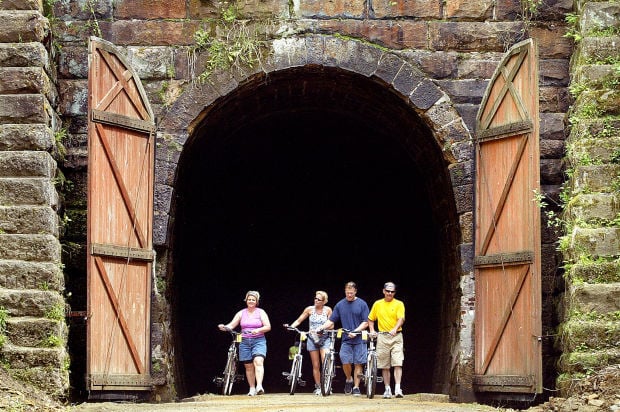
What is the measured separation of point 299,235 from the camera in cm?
1972

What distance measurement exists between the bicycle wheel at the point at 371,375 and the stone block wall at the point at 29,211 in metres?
3.49

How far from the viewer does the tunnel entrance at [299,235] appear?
1769 centimetres

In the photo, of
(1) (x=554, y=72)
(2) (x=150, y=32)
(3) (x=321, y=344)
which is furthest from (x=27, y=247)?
(1) (x=554, y=72)

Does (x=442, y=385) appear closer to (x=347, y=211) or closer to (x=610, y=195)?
(x=610, y=195)

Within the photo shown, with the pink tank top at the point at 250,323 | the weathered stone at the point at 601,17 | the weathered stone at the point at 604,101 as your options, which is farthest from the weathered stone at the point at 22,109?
the weathered stone at the point at 601,17

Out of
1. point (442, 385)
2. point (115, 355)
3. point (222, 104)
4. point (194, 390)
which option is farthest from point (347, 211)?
point (115, 355)

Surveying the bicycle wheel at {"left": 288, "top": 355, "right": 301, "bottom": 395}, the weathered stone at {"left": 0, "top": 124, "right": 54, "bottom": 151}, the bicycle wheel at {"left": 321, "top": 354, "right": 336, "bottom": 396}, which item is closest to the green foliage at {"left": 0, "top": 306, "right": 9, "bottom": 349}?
the weathered stone at {"left": 0, "top": 124, "right": 54, "bottom": 151}

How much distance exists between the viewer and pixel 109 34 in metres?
13.3

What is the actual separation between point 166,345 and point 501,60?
4676 mm

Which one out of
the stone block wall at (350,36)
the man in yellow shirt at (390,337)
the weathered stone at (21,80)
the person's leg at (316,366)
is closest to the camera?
the weathered stone at (21,80)

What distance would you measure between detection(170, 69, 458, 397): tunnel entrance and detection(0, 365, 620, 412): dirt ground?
358 cm

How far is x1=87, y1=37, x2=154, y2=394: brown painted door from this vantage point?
40.4 ft

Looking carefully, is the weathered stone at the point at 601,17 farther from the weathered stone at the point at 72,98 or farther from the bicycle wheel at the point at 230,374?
the bicycle wheel at the point at 230,374

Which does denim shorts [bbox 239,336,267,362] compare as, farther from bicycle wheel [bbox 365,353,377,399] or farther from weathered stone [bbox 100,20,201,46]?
weathered stone [bbox 100,20,201,46]
